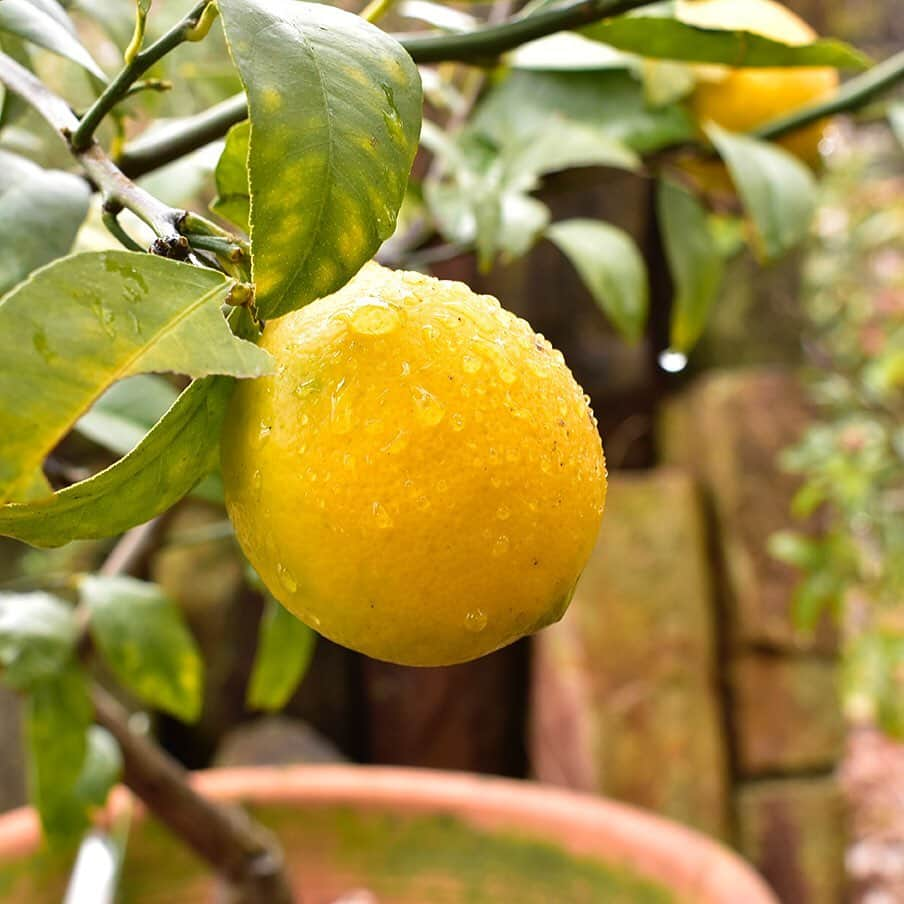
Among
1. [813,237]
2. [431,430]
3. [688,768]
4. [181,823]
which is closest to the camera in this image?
[431,430]

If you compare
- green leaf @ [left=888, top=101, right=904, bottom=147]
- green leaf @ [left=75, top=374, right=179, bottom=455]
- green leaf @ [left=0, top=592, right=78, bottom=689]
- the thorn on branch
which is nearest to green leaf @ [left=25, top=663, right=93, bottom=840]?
green leaf @ [left=0, top=592, right=78, bottom=689]

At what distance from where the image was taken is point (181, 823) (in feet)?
2.08

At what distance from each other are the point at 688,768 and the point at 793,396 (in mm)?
516

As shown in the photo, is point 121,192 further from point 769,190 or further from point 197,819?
point 197,819

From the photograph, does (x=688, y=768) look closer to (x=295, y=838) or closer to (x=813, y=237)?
(x=295, y=838)

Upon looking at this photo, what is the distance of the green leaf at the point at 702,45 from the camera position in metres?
0.29

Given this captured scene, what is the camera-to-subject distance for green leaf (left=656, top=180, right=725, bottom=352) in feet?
1.69

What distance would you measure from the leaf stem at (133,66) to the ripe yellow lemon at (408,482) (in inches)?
2.2

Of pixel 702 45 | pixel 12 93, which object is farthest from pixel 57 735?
pixel 702 45

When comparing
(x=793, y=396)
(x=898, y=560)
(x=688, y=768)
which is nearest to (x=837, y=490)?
(x=898, y=560)

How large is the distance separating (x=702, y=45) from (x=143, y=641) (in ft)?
1.28

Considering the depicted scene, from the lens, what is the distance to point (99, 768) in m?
0.59

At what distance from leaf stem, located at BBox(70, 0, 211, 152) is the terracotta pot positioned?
632 millimetres

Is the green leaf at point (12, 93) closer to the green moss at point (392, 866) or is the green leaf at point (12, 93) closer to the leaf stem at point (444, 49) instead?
the leaf stem at point (444, 49)
